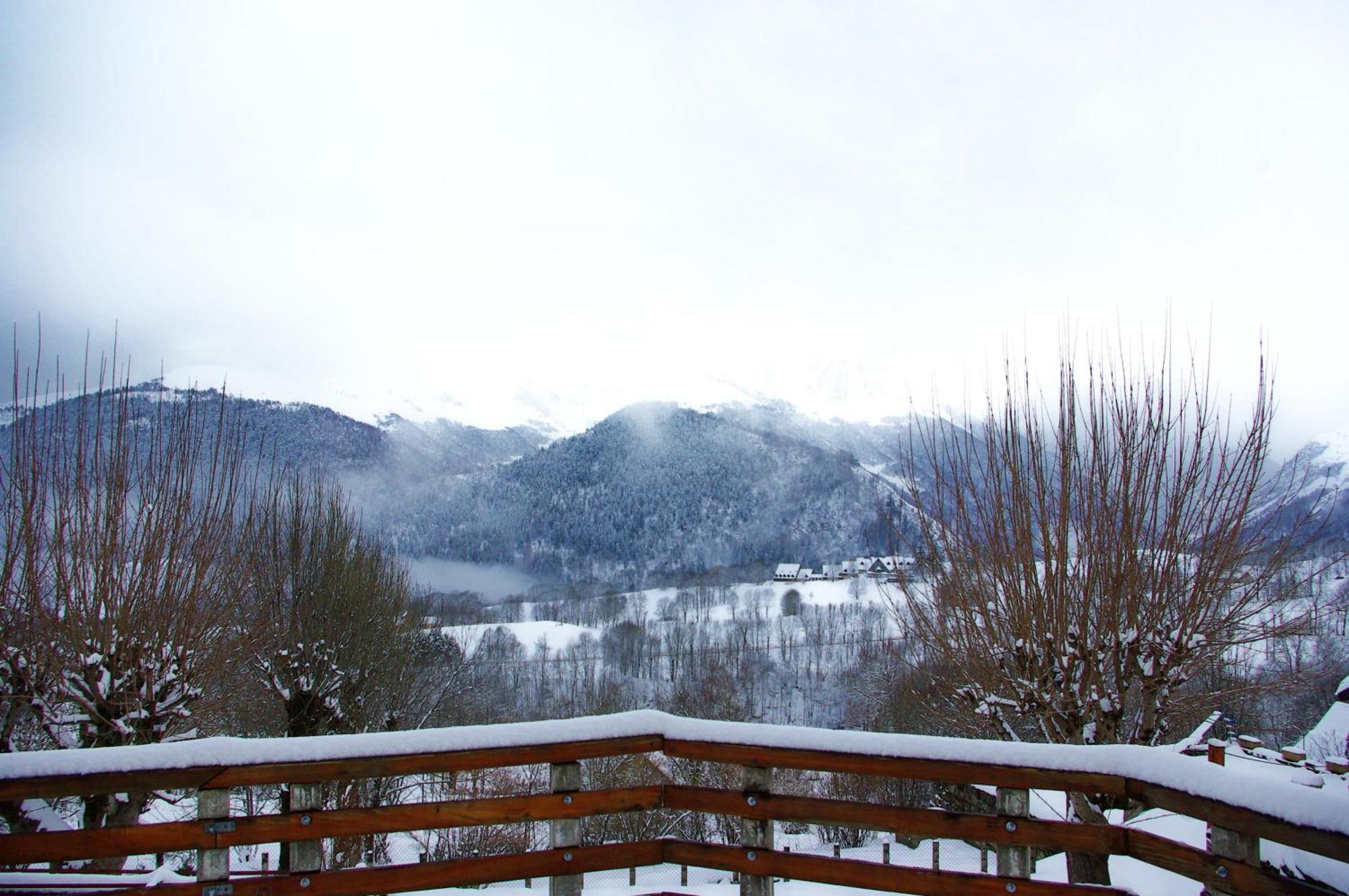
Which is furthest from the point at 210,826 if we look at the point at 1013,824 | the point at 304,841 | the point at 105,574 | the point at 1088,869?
the point at 105,574

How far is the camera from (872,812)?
2.84m

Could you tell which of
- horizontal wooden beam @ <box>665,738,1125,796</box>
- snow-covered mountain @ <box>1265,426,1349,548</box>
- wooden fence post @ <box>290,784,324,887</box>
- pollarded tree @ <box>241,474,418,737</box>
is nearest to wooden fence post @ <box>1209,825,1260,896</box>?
horizontal wooden beam @ <box>665,738,1125,796</box>

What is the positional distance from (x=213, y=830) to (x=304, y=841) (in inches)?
11.6

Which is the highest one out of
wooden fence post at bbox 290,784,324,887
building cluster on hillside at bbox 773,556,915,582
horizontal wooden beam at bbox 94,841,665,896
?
wooden fence post at bbox 290,784,324,887

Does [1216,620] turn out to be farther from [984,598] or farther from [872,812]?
[872,812]

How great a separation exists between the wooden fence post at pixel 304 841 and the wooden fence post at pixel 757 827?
1521 millimetres

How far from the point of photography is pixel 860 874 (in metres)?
2.80

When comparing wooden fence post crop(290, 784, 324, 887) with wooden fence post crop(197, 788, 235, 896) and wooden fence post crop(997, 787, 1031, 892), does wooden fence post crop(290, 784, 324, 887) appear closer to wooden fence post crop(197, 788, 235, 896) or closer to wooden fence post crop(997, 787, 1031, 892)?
wooden fence post crop(197, 788, 235, 896)

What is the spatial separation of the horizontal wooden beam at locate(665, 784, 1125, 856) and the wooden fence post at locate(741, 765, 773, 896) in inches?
0.8

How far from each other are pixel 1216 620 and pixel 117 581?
9.77 metres

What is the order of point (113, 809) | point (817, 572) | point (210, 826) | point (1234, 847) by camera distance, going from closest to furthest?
point (1234, 847) < point (210, 826) < point (113, 809) < point (817, 572)

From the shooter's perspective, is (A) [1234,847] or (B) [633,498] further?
(B) [633,498]

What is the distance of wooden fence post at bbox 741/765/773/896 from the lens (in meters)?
2.92

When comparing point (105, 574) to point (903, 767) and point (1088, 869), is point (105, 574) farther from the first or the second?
point (1088, 869)
